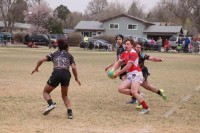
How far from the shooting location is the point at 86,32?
260 ft

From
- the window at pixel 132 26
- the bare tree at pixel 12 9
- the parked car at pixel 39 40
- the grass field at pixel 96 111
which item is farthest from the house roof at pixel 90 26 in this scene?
the grass field at pixel 96 111

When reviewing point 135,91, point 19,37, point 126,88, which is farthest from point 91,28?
point 135,91

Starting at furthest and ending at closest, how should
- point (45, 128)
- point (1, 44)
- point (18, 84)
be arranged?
point (1, 44) → point (18, 84) → point (45, 128)

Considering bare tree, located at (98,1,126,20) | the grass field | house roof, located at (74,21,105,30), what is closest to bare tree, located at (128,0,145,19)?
bare tree, located at (98,1,126,20)

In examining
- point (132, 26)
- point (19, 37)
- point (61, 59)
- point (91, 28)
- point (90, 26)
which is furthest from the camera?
point (90, 26)

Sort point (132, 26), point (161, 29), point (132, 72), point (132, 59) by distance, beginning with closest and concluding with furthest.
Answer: point (132, 59)
point (132, 72)
point (161, 29)
point (132, 26)

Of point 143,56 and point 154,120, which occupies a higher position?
point 143,56

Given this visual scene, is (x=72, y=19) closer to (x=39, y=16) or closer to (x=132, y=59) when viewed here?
(x=39, y=16)

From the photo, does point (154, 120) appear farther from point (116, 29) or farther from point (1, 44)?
point (116, 29)

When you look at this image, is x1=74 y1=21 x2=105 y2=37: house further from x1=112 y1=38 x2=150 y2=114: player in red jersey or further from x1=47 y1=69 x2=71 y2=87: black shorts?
x1=47 y1=69 x2=71 y2=87: black shorts

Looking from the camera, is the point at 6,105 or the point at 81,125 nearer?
the point at 81,125

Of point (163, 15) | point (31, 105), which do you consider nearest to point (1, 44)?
point (31, 105)

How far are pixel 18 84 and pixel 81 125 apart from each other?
617cm

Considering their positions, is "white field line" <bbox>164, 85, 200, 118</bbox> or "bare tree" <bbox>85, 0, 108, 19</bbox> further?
"bare tree" <bbox>85, 0, 108, 19</bbox>
